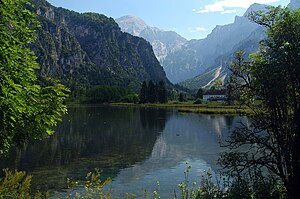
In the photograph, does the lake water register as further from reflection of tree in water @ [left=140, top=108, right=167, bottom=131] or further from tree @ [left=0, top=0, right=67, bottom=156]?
tree @ [left=0, top=0, right=67, bottom=156]

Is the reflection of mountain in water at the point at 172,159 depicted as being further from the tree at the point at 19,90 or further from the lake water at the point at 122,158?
the tree at the point at 19,90

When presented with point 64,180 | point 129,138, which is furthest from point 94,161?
point 129,138

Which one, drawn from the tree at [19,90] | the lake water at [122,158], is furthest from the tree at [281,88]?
the tree at [19,90]

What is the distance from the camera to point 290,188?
55.8 ft

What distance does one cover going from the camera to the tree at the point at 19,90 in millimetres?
9594

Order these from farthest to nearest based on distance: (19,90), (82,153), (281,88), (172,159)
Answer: (82,153) < (172,159) < (281,88) < (19,90)

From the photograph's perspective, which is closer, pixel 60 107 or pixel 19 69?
pixel 19 69

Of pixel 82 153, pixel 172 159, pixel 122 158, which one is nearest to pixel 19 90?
pixel 122 158

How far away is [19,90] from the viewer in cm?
930

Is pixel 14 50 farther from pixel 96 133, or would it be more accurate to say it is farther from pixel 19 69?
pixel 96 133

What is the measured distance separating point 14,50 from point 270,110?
14298 millimetres

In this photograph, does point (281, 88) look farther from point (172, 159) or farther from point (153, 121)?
point (153, 121)

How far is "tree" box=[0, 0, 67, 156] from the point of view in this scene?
9.59 meters

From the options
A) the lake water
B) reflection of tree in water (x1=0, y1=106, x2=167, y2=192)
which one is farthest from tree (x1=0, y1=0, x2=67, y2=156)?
reflection of tree in water (x1=0, y1=106, x2=167, y2=192)
